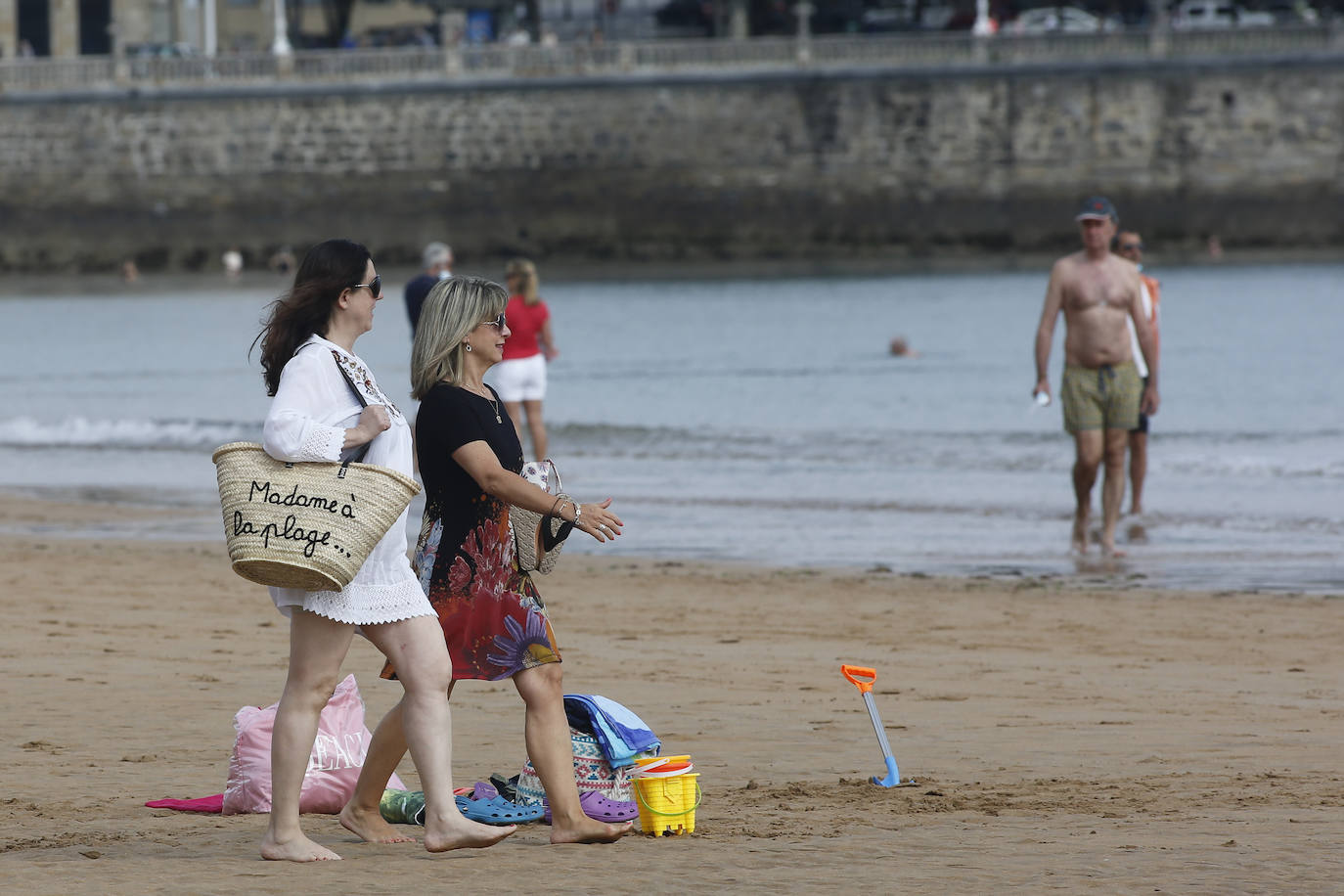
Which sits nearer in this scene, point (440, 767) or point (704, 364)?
point (440, 767)

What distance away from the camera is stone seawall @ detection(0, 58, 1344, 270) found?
44250 mm

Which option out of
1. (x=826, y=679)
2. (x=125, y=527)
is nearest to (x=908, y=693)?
(x=826, y=679)

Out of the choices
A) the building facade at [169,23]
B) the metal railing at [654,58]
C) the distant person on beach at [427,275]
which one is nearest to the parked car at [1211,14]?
the metal railing at [654,58]

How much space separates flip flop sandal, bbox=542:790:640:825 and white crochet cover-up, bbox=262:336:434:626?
0.75 metres

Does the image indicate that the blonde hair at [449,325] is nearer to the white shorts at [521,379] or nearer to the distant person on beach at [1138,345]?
the distant person on beach at [1138,345]

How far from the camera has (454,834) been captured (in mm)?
4062

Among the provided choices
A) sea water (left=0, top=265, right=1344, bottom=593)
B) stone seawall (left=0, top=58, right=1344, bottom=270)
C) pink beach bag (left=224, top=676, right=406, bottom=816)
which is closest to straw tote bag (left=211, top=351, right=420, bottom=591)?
pink beach bag (left=224, top=676, right=406, bottom=816)

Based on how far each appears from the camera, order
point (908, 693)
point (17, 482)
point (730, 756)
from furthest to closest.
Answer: point (17, 482), point (908, 693), point (730, 756)

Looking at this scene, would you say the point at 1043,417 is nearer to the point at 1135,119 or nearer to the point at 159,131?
the point at 1135,119

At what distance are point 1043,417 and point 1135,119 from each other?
27.0m

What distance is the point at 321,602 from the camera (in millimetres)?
3883

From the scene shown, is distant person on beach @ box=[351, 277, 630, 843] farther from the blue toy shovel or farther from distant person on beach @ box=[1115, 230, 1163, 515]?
distant person on beach @ box=[1115, 230, 1163, 515]

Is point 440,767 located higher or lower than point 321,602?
lower

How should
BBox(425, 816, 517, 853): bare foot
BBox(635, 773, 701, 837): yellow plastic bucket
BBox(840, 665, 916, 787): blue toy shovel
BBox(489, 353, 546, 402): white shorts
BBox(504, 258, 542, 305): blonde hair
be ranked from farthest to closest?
1. BBox(489, 353, 546, 402): white shorts
2. BBox(504, 258, 542, 305): blonde hair
3. BBox(840, 665, 916, 787): blue toy shovel
4. BBox(635, 773, 701, 837): yellow plastic bucket
5. BBox(425, 816, 517, 853): bare foot
